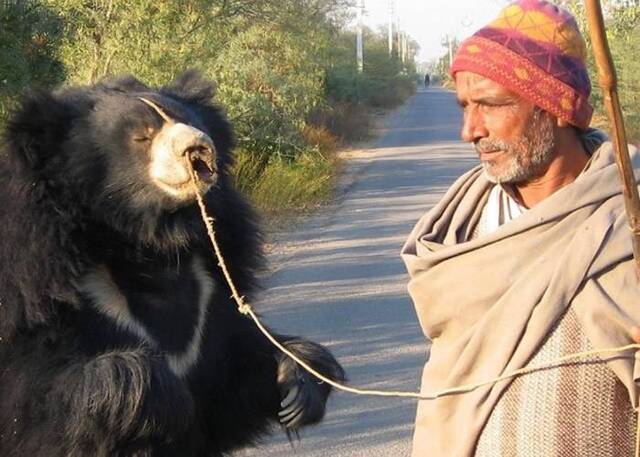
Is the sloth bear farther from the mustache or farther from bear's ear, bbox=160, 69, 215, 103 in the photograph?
the mustache

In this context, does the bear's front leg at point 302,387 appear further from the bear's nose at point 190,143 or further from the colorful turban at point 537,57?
the colorful turban at point 537,57

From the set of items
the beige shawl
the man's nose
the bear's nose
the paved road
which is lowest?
the paved road

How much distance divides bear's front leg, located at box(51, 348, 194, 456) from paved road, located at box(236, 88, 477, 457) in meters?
2.20

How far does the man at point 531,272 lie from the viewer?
2.41 m

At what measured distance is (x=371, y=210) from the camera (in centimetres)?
1572

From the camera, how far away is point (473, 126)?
8.63 ft

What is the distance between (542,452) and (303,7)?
19079 millimetres

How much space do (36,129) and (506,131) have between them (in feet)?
5.33

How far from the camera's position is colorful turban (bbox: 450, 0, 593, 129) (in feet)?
8.30

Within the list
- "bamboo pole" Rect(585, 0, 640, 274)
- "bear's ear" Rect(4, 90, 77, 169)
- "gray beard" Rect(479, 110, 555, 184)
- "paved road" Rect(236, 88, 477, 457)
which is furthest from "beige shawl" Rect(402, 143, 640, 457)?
"paved road" Rect(236, 88, 477, 457)

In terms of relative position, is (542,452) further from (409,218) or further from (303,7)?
(303,7)

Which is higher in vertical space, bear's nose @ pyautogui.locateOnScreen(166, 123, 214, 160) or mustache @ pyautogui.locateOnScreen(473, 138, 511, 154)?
mustache @ pyautogui.locateOnScreen(473, 138, 511, 154)

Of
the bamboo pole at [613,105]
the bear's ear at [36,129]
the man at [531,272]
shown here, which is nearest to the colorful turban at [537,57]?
the man at [531,272]

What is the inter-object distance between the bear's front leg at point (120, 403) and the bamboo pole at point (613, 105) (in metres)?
1.68
